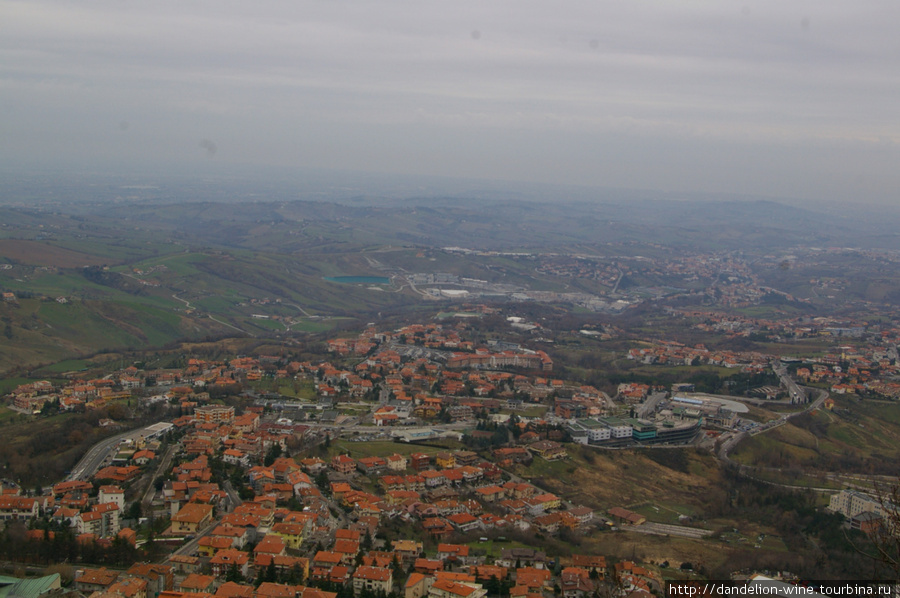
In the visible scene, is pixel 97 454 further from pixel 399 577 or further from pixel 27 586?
pixel 399 577

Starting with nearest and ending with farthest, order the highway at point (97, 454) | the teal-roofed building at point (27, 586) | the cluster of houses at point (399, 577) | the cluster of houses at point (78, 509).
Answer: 1. the teal-roofed building at point (27, 586)
2. the cluster of houses at point (399, 577)
3. the cluster of houses at point (78, 509)
4. the highway at point (97, 454)

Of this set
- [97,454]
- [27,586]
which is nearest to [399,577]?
[27,586]

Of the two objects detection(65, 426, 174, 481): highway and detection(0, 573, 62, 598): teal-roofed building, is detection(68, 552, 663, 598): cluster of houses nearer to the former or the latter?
detection(0, 573, 62, 598): teal-roofed building

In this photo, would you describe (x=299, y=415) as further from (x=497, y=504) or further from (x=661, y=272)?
(x=661, y=272)

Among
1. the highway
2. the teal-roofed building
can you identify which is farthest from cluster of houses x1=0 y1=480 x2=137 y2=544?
the teal-roofed building

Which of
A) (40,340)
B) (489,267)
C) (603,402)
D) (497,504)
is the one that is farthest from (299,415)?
(489,267)

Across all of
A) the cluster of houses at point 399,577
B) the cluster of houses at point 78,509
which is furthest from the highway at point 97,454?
the cluster of houses at point 399,577

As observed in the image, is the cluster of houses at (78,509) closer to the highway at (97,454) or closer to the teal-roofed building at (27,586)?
the highway at (97,454)

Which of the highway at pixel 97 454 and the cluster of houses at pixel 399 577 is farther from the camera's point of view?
the highway at pixel 97 454
